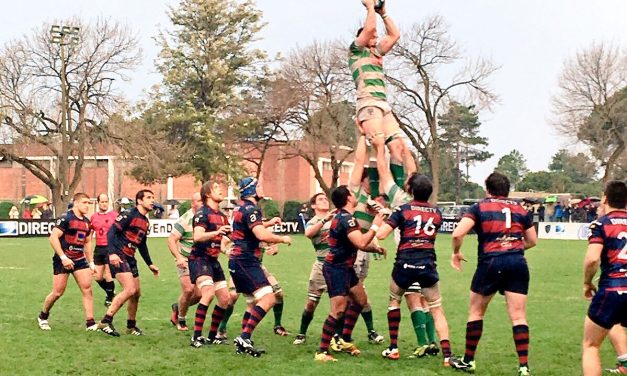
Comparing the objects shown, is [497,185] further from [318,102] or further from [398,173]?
[318,102]

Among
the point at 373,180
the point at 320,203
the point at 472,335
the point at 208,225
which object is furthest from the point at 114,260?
the point at 472,335

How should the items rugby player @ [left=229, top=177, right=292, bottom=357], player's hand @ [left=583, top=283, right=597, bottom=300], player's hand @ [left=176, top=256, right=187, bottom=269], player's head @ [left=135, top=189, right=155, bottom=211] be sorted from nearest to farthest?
1. player's hand @ [left=583, top=283, right=597, bottom=300]
2. rugby player @ [left=229, top=177, right=292, bottom=357]
3. player's head @ [left=135, top=189, right=155, bottom=211]
4. player's hand @ [left=176, top=256, right=187, bottom=269]

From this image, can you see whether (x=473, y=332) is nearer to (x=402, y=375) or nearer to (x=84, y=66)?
(x=402, y=375)

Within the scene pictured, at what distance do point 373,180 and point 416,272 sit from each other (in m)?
1.90

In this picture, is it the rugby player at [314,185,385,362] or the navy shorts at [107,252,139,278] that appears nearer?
the rugby player at [314,185,385,362]

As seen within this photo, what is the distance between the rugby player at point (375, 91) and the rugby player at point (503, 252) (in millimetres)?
2172

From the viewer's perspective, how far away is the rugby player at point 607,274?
7.63 metres

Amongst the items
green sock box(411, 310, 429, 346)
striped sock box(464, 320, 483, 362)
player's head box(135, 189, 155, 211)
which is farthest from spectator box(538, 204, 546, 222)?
striped sock box(464, 320, 483, 362)

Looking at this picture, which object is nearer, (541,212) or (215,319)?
(215,319)

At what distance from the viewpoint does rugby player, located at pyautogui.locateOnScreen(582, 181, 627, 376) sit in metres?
7.63

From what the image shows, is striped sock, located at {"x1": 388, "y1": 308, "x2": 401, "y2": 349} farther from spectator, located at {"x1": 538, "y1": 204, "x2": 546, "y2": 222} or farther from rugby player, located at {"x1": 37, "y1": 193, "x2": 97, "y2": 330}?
spectator, located at {"x1": 538, "y1": 204, "x2": 546, "y2": 222}

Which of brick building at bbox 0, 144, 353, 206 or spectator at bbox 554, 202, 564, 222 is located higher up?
brick building at bbox 0, 144, 353, 206

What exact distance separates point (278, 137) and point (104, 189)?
24866 millimetres

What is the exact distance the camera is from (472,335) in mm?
9242
